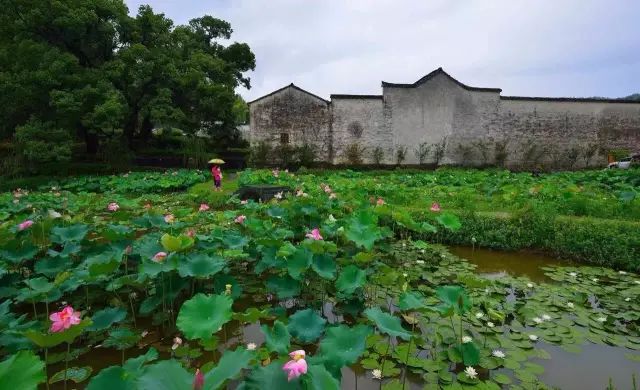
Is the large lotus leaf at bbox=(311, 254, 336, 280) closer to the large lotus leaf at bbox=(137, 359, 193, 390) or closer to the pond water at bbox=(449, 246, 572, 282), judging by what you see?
the large lotus leaf at bbox=(137, 359, 193, 390)

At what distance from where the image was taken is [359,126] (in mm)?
18922

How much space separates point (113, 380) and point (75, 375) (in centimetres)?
114

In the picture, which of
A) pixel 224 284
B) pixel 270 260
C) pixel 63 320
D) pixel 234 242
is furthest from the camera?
pixel 234 242

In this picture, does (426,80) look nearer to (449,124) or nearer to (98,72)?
(449,124)

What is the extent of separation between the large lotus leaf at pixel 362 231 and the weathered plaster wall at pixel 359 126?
1533 centimetres

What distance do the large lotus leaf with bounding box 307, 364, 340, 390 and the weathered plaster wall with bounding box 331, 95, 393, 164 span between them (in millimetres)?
17694

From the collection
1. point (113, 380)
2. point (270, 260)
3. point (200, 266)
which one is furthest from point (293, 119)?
point (113, 380)

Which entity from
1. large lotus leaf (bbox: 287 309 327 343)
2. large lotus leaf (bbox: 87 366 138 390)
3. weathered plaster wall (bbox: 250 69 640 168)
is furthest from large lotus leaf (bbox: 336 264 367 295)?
weathered plaster wall (bbox: 250 69 640 168)

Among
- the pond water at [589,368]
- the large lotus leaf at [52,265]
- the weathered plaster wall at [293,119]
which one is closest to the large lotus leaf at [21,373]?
the large lotus leaf at [52,265]

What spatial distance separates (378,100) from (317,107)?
2.98 m

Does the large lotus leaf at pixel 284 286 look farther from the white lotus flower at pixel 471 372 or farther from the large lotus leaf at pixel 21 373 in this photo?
the large lotus leaf at pixel 21 373

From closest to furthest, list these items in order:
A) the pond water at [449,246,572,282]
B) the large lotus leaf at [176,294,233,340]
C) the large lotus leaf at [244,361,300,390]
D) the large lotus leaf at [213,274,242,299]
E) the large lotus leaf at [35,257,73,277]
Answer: the large lotus leaf at [244,361,300,390]
the large lotus leaf at [176,294,233,340]
the large lotus leaf at [213,274,242,299]
the large lotus leaf at [35,257,73,277]
the pond water at [449,246,572,282]

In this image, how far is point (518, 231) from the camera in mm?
5301

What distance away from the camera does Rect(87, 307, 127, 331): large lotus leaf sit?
225 cm
